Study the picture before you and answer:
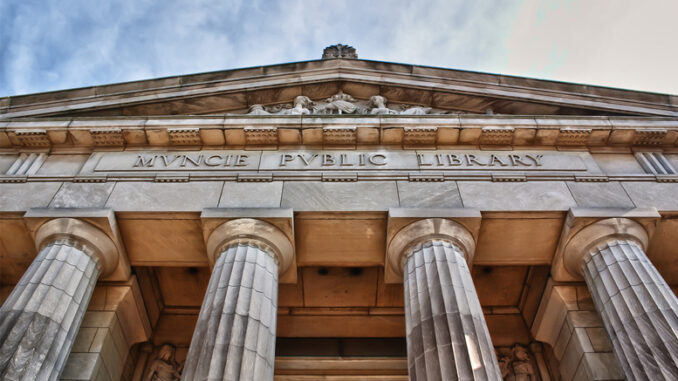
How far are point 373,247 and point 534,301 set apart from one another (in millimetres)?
4725

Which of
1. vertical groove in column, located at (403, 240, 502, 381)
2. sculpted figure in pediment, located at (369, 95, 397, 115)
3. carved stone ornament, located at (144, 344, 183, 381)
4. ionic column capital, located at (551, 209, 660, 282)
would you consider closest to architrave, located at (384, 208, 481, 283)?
vertical groove in column, located at (403, 240, 502, 381)

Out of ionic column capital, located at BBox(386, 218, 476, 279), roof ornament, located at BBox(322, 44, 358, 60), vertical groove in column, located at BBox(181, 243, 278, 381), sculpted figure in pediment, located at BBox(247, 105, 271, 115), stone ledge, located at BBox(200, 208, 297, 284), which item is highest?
A: roof ornament, located at BBox(322, 44, 358, 60)

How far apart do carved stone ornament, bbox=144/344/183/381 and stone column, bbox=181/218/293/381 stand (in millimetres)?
3366

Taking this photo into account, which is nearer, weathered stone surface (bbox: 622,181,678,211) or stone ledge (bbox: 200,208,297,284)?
stone ledge (bbox: 200,208,297,284)

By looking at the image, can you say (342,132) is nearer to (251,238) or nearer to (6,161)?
(251,238)

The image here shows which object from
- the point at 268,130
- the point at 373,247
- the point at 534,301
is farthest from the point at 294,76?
the point at 534,301

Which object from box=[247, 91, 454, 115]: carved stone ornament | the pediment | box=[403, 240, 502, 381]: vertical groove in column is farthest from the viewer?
box=[247, 91, 454, 115]: carved stone ornament

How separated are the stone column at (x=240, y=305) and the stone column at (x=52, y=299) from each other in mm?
2665

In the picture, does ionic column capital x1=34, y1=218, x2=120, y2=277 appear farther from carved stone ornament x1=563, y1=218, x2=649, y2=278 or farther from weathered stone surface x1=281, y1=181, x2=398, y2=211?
carved stone ornament x1=563, y1=218, x2=649, y2=278

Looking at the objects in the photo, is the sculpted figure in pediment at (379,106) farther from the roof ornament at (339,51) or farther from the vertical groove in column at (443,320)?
the vertical groove in column at (443,320)

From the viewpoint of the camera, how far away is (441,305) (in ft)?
32.9

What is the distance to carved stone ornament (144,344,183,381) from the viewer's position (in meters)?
13.3

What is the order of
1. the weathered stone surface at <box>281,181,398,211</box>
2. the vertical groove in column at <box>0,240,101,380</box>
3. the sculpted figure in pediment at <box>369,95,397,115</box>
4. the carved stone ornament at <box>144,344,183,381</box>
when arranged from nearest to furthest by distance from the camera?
the vertical groove in column at <box>0,240,101,380</box>, the weathered stone surface at <box>281,181,398,211</box>, the carved stone ornament at <box>144,344,183,381</box>, the sculpted figure in pediment at <box>369,95,397,115</box>

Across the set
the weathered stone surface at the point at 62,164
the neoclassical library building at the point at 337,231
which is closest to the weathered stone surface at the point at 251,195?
the neoclassical library building at the point at 337,231
